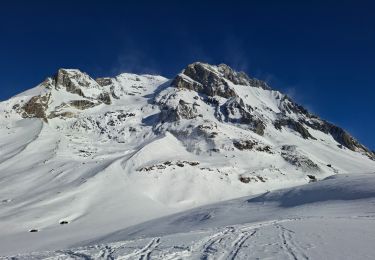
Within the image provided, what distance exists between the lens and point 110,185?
260ft

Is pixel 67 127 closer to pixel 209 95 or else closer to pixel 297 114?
pixel 209 95

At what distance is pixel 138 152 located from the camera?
98312mm

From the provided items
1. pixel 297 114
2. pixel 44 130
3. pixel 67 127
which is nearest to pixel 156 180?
pixel 44 130

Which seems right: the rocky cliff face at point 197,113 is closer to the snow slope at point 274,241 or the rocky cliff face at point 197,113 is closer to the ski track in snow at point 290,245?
the snow slope at point 274,241

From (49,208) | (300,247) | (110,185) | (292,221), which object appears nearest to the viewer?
(300,247)

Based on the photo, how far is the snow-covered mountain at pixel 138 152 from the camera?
64625 millimetres

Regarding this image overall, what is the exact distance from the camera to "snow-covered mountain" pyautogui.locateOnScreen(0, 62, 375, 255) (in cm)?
6462

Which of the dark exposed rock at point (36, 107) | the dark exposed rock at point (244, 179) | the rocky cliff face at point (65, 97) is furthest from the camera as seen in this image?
the rocky cliff face at point (65, 97)

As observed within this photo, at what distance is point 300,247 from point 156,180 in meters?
67.9

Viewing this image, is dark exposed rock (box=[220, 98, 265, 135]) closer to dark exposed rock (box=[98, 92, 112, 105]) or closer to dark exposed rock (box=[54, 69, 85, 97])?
dark exposed rock (box=[98, 92, 112, 105])

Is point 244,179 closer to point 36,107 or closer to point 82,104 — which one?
point 36,107

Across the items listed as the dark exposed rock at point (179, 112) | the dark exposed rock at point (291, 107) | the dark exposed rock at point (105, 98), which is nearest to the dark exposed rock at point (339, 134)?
the dark exposed rock at point (291, 107)

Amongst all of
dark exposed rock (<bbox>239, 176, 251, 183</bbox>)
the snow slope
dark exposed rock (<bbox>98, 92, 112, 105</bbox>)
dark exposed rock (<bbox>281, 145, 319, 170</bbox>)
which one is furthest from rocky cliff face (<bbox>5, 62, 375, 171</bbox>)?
the snow slope

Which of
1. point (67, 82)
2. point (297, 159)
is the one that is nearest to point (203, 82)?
point (67, 82)
